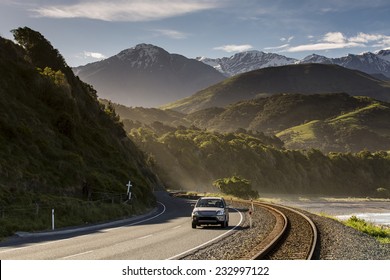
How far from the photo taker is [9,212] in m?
27.1

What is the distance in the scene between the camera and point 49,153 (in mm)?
40062

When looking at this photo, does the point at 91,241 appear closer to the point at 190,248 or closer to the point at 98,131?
the point at 190,248

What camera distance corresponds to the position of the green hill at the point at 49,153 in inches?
1193

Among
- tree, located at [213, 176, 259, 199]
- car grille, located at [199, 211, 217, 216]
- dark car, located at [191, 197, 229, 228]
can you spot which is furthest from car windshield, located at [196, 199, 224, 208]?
tree, located at [213, 176, 259, 199]

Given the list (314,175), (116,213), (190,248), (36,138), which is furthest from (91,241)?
(314,175)

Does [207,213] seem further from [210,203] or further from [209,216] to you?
[210,203]

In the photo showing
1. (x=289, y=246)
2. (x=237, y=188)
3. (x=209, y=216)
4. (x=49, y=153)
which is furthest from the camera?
(x=237, y=188)

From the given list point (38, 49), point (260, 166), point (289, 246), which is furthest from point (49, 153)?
point (260, 166)

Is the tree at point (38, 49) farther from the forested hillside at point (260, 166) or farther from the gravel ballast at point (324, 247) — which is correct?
the forested hillside at point (260, 166)

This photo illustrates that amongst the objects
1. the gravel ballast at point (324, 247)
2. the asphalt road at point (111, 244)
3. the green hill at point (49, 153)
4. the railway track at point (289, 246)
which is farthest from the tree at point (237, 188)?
the railway track at point (289, 246)

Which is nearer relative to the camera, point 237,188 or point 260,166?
point 237,188

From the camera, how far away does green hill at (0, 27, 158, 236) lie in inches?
1193
